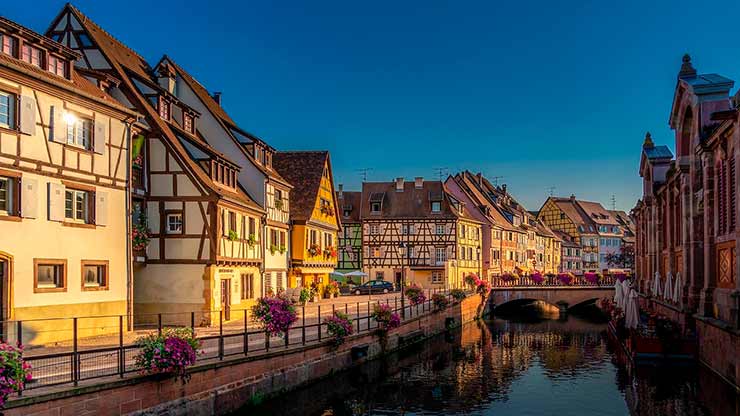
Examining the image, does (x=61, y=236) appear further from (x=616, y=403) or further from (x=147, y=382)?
(x=616, y=403)

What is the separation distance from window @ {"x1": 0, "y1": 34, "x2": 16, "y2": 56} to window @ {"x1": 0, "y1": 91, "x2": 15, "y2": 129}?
1484 millimetres

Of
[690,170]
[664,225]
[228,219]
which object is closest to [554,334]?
[664,225]

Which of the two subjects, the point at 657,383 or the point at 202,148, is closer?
the point at 657,383

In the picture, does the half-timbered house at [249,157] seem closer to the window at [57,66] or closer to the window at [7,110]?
the window at [57,66]

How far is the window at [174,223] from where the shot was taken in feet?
92.0

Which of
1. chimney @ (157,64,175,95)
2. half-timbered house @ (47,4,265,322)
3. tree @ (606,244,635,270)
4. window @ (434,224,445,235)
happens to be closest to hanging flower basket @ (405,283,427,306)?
half-timbered house @ (47,4,265,322)

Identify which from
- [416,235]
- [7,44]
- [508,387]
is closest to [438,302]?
[508,387]

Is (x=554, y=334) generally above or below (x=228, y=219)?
below

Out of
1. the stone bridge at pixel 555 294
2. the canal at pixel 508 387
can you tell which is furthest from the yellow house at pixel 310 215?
the stone bridge at pixel 555 294

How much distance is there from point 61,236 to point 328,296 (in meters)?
28.9

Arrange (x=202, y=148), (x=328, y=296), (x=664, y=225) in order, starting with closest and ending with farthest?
(x=202, y=148), (x=664, y=225), (x=328, y=296)

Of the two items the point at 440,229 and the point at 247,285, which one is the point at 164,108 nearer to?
the point at 247,285

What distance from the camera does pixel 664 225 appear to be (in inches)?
1644

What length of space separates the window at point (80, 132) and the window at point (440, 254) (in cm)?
4620
